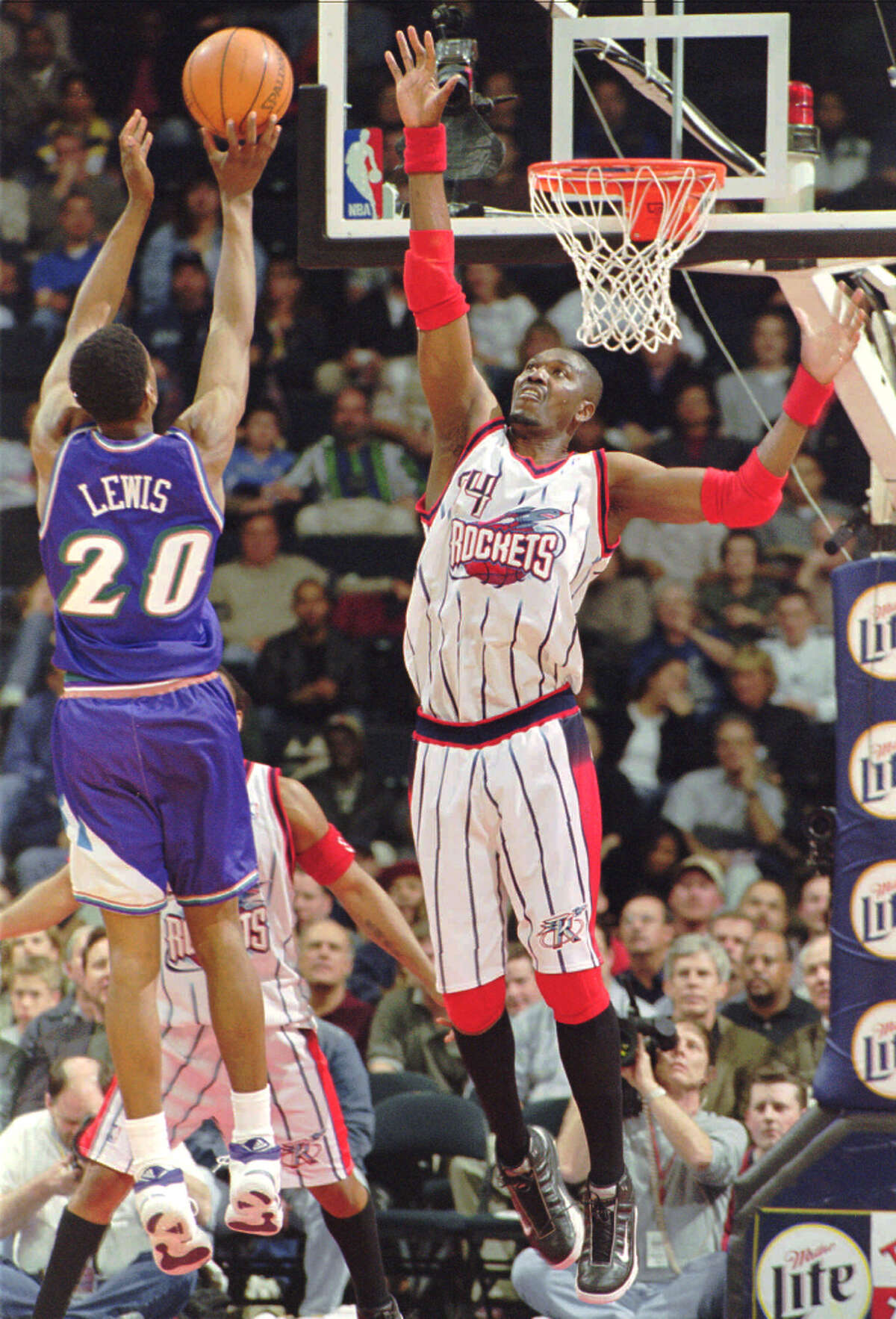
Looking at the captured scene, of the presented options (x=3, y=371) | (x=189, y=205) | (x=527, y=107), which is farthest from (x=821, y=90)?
(x=3, y=371)

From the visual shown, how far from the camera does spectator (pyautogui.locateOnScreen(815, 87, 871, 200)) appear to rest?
11.0 meters

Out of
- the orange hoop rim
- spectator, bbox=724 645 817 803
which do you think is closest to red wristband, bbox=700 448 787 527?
the orange hoop rim

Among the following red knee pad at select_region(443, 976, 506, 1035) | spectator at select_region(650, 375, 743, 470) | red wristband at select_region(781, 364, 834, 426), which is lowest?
red knee pad at select_region(443, 976, 506, 1035)

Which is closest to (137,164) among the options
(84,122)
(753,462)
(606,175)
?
(606,175)

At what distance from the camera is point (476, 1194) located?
23.4ft

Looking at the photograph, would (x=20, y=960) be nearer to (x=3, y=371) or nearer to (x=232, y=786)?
(x=232, y=786)

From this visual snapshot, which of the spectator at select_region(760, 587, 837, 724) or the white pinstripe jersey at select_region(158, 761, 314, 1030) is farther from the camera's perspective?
the spectator at select_region(760, 587, 837, 724)

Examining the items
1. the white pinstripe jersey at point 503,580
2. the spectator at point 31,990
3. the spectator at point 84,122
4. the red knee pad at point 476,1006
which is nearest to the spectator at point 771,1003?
the red knee pad at point 476,1006

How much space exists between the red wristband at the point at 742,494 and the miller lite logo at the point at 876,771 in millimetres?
1700

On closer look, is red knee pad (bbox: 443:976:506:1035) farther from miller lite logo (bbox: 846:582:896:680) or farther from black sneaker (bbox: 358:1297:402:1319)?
miller lite logo (bbox: 846:582:896:680)

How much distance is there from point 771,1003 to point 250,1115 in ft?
11.3

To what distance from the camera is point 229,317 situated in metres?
5.04

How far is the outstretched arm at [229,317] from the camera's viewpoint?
16.1 feet

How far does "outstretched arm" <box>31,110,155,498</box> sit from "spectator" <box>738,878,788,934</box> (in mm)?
4492
